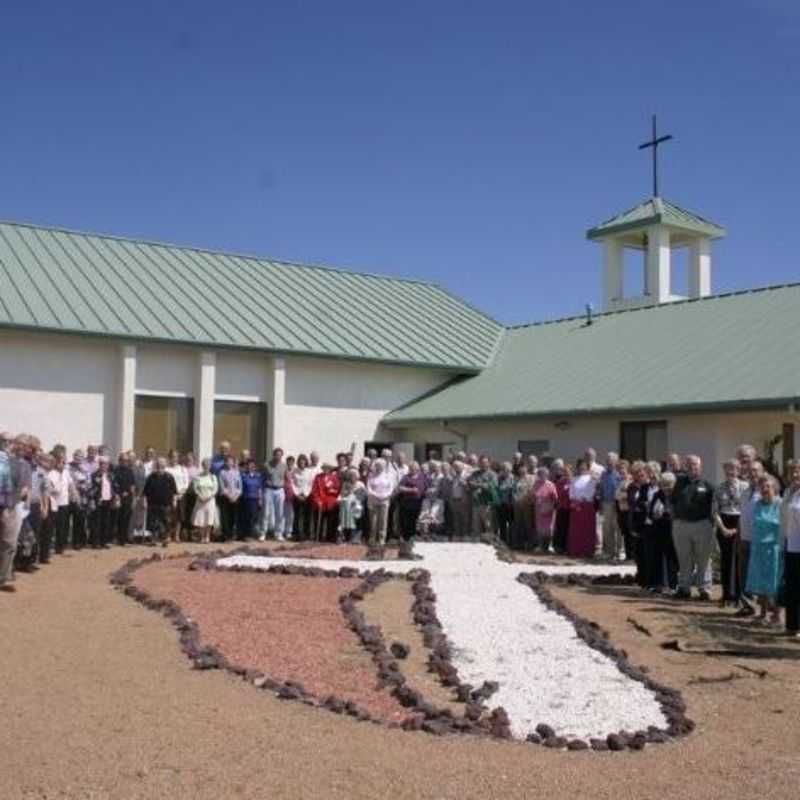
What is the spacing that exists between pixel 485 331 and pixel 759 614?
1929 centimetres

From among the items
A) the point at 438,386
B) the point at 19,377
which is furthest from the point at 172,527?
the point at 438,386

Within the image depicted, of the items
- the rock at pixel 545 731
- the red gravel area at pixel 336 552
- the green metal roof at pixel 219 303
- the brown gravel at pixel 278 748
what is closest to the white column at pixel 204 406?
the green metal roof at pixel 219 303

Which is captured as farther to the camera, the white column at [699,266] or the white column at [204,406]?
the white column at [699,266]

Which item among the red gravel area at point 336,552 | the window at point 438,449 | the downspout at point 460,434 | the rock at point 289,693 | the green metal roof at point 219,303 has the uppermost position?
the green metal roof at point 219,303

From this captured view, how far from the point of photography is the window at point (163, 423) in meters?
24.8

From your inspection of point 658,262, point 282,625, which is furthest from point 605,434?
point 282,625

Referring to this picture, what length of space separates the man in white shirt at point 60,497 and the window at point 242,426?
7.43 meters

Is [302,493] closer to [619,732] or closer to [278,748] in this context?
[619,732]

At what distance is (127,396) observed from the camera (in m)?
24.2

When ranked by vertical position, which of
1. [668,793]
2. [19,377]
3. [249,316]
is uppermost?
[249,316]

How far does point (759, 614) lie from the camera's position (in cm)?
1295

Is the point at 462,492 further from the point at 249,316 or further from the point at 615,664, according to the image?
the point at 615,664

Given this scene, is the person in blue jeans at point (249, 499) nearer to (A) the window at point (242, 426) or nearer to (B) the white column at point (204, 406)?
(B) the white column at point (204, 406)

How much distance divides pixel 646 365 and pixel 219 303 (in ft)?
33.8
